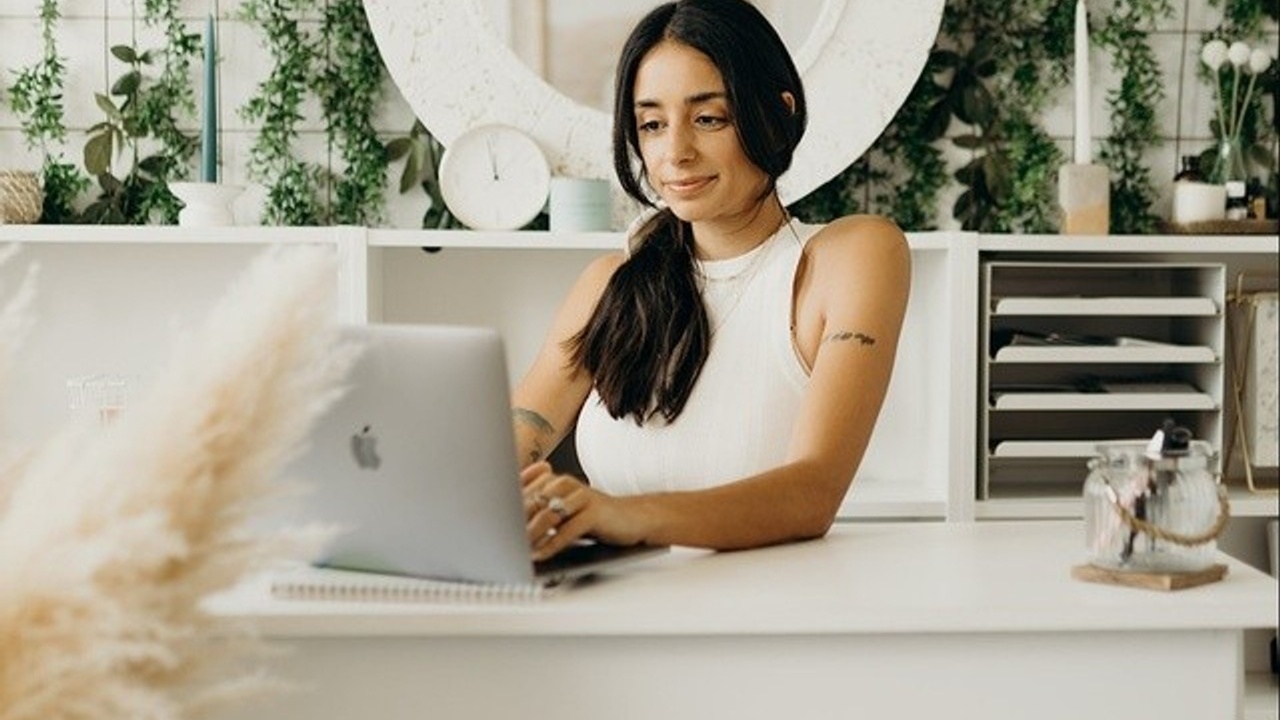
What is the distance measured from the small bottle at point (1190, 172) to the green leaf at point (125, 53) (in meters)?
2.02

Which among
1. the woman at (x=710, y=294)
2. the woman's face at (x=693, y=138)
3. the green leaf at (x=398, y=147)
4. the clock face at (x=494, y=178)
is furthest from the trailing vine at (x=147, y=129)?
the woman's face at (x=693, y=138)

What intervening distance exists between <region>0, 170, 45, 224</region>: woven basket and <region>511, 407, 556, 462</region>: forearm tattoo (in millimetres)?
1146

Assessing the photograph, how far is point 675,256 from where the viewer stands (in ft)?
7.91

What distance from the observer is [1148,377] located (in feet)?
10.1

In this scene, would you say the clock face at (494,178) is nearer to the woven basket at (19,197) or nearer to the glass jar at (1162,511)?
the woven basket at (19,197)

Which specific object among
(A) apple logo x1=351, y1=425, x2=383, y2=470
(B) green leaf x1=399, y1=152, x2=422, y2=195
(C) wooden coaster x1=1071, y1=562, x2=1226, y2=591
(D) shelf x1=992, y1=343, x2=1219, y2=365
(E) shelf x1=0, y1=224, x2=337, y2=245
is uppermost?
(B) green leaf x1=399, y1=152, x2=422, y2=195

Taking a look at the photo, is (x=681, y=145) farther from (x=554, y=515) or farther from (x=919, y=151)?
(x=919, y=151)

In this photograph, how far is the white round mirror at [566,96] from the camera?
118 inches

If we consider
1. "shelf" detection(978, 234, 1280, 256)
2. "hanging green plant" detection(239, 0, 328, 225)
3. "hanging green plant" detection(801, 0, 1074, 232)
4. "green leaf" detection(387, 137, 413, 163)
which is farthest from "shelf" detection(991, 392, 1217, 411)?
"hanging green plant" detection(239, 0, 328, 225)

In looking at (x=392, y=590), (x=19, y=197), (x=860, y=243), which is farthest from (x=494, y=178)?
(x=392, y=590)

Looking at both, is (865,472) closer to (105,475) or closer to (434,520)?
(434,520)

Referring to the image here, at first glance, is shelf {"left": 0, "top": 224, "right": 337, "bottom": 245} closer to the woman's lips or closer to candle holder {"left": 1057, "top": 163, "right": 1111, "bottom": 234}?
the woman's lips

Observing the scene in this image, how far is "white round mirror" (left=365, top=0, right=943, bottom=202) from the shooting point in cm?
301

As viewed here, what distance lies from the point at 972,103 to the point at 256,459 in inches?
110
